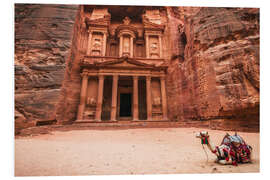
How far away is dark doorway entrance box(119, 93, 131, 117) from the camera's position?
55.5 ft

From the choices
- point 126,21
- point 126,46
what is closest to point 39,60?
point 126,46

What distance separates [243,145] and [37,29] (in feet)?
43.4

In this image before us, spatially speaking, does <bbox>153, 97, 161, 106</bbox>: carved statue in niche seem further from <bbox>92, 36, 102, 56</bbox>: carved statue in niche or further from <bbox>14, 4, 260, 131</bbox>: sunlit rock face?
<bbox>92, 36, 102, 56</bbox>: carved statue in niche

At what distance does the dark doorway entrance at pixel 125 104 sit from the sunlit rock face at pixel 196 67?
6067 mm

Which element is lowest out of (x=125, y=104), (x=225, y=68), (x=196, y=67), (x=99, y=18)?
(x=125, y=104)

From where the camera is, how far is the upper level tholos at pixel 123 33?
17.7 meters

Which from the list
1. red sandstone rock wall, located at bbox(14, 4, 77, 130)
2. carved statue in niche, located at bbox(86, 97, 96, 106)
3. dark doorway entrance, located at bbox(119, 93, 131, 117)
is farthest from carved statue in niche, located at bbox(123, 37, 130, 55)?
red sandstone rock wall, located at bbox(14, 4, 77, 130)

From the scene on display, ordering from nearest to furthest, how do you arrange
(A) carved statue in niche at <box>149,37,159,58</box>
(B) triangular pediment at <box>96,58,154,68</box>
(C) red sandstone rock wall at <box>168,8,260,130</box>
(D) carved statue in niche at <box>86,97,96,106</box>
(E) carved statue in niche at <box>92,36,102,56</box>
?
(C) red sandstone rock wall at <box>168,8,260,130</box>, (D) carved statue in niche at <box>86,97,96,106</box>, (B) triangular pediment at <box>96,58,154,68</box>, (E) carved statue in niche at <box>92,36,102,56</box>, (A) carved statue in niche at <box>149,37,159,58</box>

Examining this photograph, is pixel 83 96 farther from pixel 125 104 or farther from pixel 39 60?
pixel 125 104

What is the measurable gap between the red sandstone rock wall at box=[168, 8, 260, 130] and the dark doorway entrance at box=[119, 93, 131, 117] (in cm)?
816

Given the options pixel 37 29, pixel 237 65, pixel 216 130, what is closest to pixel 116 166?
pixel 216 130

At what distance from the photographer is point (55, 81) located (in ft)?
31.4

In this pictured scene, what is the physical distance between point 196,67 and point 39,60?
37.9ft

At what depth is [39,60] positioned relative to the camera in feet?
31.1
